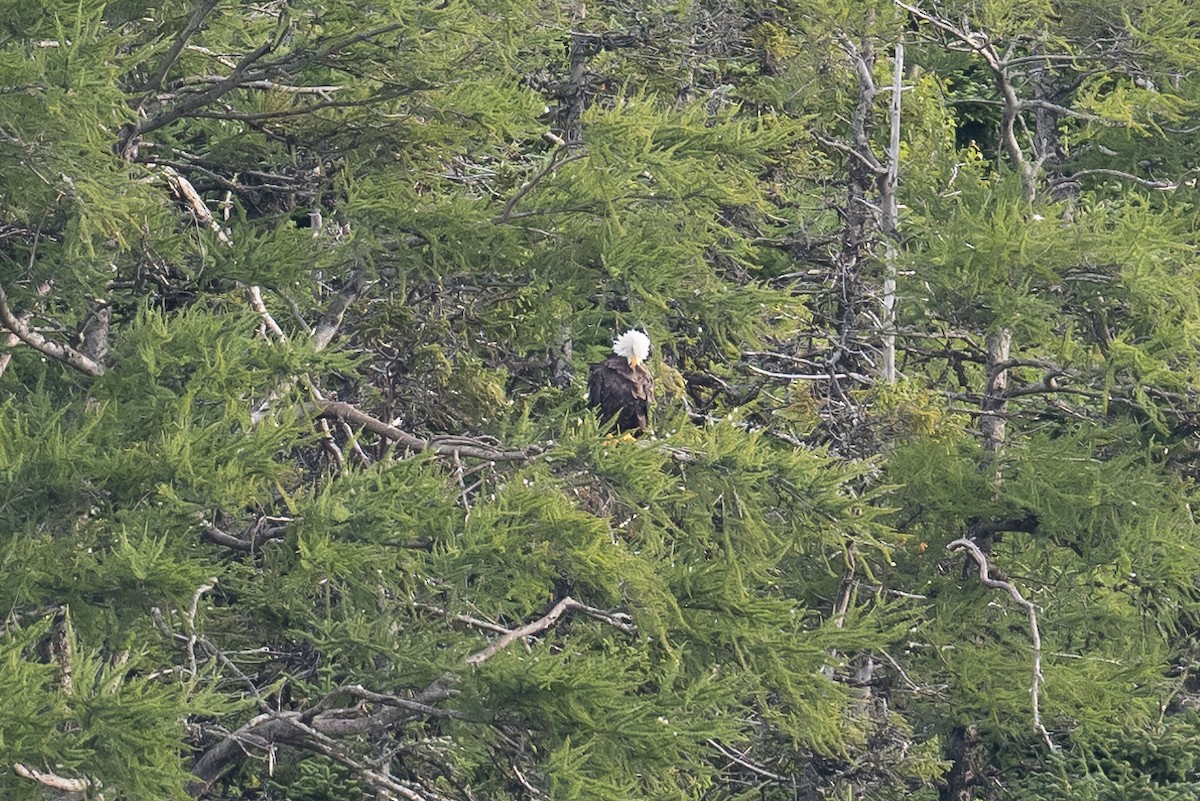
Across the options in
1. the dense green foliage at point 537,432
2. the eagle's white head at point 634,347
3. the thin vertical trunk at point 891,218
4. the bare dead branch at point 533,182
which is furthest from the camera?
the thin vertical trunk at point 891,218

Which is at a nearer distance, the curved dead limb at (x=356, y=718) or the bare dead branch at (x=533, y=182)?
the curved dead limb at (x=356, y=718)

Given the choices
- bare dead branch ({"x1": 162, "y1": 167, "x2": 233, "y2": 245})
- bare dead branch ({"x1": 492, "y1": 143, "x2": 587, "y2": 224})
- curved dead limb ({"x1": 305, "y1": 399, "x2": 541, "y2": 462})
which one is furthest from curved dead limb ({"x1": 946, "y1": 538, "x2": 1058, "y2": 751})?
bare dead branch ({"x1": 162, "y1": 167, "x2": 233, "y2": 245})

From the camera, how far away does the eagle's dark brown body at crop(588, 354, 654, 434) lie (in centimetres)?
852

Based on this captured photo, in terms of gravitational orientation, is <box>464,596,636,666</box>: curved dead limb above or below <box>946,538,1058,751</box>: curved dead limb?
above

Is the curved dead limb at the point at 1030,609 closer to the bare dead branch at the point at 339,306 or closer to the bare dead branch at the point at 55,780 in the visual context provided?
the bare dead branch at the point at 339,306

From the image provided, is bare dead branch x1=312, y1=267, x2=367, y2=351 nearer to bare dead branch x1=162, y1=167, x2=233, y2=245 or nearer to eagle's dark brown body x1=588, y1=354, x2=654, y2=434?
bare dead branch x1=162, y1=167, x2=233, y2=245

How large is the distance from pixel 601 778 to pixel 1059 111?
5451mm

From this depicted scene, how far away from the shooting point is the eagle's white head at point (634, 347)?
8.67 metres

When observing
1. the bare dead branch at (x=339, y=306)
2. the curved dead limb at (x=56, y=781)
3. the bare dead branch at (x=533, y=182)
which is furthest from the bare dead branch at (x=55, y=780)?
the bare dead branch at (x=533, y=182)

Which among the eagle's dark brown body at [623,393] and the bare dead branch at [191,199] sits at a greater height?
the bare dead branch at [191,199]

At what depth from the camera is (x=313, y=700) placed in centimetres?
863

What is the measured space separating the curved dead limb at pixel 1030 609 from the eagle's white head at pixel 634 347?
81.7 inches

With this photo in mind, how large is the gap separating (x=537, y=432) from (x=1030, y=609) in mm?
2711

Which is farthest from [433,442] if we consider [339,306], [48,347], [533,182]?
[48,347]
